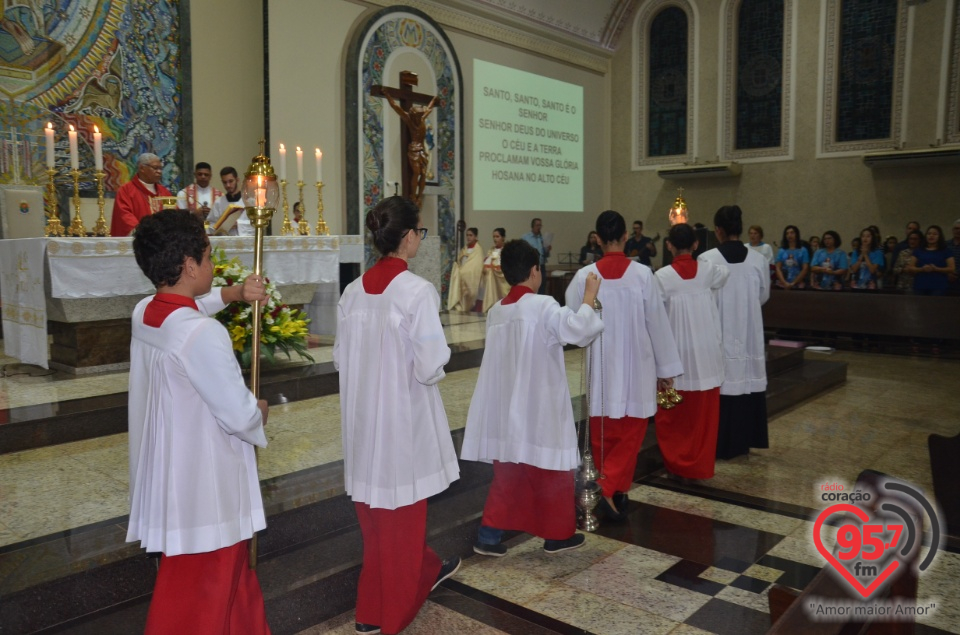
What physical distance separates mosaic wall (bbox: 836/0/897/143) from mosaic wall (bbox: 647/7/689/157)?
9.01 feet

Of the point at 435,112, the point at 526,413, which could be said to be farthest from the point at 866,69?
the point at 526,413

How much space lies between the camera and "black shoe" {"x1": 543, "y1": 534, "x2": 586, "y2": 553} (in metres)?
3.48

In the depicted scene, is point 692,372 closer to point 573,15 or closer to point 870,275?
point 870,275

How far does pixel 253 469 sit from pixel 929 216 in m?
13.0

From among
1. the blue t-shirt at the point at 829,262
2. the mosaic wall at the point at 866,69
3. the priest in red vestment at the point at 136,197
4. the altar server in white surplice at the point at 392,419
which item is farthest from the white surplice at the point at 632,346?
the mosaic wall at the point at 866,69

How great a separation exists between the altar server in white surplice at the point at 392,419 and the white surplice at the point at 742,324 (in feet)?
8.87

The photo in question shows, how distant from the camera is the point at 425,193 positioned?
38.4 feet

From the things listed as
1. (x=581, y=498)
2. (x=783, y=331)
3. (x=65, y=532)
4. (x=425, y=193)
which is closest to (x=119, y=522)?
(x=65, y=532)

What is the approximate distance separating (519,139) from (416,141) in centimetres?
190

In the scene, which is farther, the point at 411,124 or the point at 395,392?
the point at 411,124

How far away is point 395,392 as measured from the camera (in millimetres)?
2689

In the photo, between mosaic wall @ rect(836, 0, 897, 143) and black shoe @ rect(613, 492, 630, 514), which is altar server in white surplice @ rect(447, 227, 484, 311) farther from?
black shoe @ rect(613, 492, 630, 514)

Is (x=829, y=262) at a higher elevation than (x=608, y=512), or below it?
higher

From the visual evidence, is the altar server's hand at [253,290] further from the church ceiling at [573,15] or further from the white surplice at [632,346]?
the church ceiling at [573,15]
